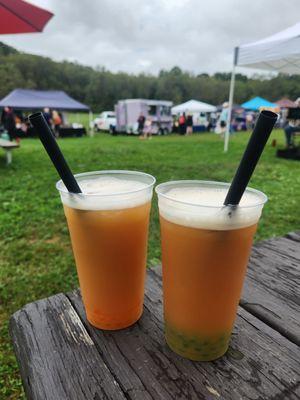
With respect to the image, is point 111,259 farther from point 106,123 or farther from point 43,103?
point 106,123

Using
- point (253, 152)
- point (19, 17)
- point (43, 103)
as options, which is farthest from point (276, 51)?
point (43, 103)

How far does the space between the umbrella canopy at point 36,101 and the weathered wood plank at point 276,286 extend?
50.8ft

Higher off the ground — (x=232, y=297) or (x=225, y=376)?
(x=232, y=297)

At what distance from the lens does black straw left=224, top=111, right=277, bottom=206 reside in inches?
16.3

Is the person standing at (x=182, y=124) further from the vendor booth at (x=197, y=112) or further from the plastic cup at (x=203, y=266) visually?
the plastic cup at (x=203, y=266)

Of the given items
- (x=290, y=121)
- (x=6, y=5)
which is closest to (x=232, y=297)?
(x=6, y=5)

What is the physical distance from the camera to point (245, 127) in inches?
813

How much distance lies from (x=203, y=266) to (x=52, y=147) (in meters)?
0.33

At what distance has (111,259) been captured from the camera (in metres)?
0.61

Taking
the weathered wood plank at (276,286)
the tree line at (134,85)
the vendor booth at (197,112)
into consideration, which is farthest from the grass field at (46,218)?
the tree line at (134,85)

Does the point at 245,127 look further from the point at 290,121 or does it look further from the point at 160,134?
the point at 290,121

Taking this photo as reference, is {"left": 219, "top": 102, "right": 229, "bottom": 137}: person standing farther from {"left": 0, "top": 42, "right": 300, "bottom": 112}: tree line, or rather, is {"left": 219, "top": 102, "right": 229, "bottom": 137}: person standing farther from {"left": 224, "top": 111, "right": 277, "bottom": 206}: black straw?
{"left": 0, "top": 42, "right": 300, "bottom": 112}: tree line

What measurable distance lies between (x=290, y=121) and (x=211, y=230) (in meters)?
8.46

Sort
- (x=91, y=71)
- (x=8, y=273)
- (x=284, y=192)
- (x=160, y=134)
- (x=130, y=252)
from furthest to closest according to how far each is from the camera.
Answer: (x=91, y=71)
(x=160, y=134)
(x=284, y=192)
(x=8, y=273)
(x=130, y=252)
